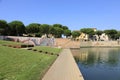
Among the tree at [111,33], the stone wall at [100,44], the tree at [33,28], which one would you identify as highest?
the tree at [33,28]

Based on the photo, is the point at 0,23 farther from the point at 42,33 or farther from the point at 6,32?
the point at 42,33

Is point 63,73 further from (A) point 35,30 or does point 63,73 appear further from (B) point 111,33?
(B) point 111,33

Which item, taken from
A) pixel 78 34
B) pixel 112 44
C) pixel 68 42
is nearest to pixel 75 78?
pixel 68 42

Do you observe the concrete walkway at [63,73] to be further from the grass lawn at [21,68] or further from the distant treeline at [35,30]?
the distant treeline at [35,30]

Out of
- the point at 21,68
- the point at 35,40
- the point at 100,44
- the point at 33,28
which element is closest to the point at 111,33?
the point at 100,44

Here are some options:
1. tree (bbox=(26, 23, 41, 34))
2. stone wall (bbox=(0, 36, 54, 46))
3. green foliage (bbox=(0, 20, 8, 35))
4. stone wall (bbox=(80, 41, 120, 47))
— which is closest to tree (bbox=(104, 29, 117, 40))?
stone wall (bbox=(80, 41, 120, 47))

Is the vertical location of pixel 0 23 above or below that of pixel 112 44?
above

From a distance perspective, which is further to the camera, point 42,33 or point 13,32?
point 42,33

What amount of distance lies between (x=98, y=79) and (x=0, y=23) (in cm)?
8558

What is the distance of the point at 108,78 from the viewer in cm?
2177

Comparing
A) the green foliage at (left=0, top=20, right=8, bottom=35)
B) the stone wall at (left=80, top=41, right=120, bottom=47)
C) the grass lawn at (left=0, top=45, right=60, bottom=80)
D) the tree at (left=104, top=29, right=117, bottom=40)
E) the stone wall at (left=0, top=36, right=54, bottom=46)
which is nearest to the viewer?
the grass lawn at (left=0, top=45, right=60, bottom=80)

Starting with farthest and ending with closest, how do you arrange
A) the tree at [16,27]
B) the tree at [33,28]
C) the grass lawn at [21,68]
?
the tree at [33,28], the tree at [16,27], the grass lawn at [21,68]

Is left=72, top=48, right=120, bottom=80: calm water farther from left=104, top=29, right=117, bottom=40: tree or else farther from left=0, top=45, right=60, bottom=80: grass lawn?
left=104, top=29, right=117, bottom=40: tree

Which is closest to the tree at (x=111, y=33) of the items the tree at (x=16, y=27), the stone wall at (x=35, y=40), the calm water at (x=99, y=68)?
the tree at (x=16, y=27)
